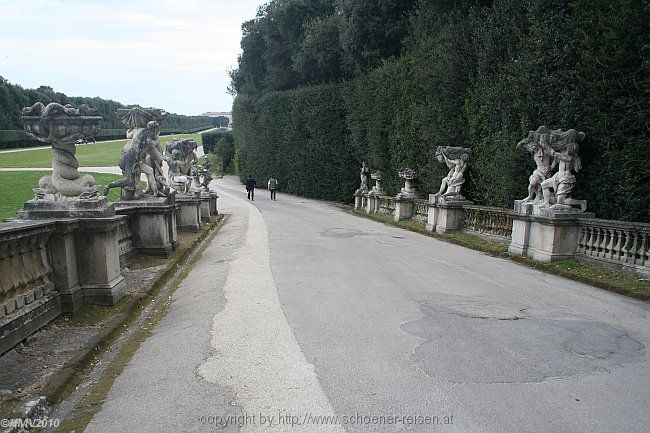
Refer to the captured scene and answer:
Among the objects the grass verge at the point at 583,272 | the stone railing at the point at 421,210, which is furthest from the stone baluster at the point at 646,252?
the stone railing at the point at 421,210

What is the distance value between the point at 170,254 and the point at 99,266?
12.3 feet

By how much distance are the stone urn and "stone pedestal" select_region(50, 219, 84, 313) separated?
0.61m

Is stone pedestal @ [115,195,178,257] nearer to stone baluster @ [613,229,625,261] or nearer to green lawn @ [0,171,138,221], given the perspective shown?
green lawn @ [0,171,138,221]

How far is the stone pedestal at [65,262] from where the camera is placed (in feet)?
17.8

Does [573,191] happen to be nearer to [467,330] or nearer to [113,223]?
[467,330]

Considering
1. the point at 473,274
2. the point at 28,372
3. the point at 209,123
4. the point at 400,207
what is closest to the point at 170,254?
the point at 28,372

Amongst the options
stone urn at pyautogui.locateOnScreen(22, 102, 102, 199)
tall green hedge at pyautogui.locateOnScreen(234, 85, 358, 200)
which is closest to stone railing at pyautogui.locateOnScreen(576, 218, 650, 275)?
stone urn at pyautogui.locateOnScreen(22, 102, 102, 199)

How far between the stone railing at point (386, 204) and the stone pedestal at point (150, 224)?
12.8 meters

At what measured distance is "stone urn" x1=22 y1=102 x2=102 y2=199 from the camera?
5.70 metres

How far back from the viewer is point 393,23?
2467cm

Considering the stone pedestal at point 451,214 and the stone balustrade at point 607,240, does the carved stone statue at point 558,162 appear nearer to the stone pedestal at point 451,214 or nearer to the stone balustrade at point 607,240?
the stone balustrade at point 607,240

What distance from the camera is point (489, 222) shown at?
43.5 feet

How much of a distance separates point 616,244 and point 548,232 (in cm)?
128

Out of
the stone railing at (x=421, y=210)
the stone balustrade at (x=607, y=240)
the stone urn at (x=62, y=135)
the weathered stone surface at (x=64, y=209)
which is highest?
the stone urn at (x=62, y=135)
